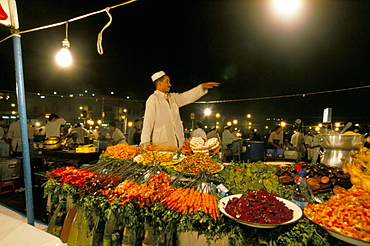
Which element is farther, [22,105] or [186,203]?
[22,105]

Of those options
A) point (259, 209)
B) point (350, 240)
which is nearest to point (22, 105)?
point (259, 209)

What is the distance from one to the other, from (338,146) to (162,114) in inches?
119

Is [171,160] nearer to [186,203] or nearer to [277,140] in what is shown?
[186,203]

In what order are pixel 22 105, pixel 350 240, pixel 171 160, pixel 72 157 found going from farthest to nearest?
pixel 72 157 < pixel 171 160 < pixel 22 105 < pixel 350 240

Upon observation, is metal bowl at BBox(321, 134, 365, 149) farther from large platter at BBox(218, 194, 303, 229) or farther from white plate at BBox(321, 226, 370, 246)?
white plate at BBox(321, 226, 370, 246)

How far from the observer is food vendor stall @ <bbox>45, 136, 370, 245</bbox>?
1.46 m

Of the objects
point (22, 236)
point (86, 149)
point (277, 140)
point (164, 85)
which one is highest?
point (164, 85)

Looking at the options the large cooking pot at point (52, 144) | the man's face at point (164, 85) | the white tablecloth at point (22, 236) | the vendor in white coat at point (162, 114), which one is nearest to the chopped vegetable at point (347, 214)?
the white tablecloth at point (22, 236)

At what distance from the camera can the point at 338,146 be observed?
2389mm

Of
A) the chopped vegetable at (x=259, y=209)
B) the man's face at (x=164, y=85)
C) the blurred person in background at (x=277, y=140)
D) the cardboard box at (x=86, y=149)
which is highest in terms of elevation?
the man's face at (x=164, y=85)

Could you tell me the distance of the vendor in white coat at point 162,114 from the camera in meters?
3.97

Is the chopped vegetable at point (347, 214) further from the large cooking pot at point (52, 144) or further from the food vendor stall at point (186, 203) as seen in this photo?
the large cooking pot at point (52, 144)

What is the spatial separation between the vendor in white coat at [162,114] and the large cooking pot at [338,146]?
7.37 ft

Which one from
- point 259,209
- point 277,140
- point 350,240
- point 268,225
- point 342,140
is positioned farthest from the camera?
point 277,140
